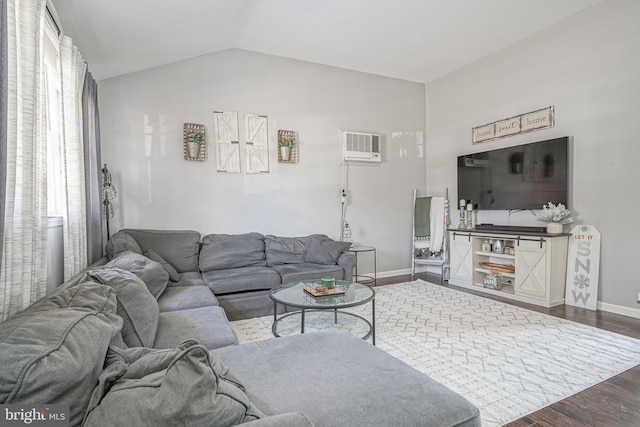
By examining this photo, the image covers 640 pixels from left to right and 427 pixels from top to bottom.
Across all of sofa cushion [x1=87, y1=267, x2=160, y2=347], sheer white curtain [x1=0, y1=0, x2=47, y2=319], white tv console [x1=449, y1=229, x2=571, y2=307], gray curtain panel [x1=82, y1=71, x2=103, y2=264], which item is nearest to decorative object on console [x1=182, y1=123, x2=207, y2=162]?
gray curtain panel [x1=82, y1=71, x2=103, y2=264]

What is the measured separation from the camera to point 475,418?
3.66 feet

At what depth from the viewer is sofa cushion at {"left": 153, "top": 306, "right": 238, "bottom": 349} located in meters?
1.75

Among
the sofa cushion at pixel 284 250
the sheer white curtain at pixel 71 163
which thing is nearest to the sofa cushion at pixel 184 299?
the sheer white curtain at pixel 71 163

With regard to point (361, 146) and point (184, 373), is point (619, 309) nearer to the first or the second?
point (361, 146)

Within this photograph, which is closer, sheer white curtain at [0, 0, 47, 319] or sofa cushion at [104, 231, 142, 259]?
sheer white curtain at [0, 0, 47, 319]

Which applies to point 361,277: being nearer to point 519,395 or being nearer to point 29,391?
point 519,395

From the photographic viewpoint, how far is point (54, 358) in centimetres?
76

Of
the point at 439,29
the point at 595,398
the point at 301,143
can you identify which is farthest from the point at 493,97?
the point at 595,398

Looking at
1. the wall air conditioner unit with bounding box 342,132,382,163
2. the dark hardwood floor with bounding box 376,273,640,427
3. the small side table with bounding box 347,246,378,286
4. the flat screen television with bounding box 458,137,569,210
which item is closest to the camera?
the dark hardwood floor with bounding box 376,273,640,427

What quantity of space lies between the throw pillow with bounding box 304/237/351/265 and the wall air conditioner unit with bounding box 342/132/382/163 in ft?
4.78

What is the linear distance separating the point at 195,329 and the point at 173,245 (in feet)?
6.57

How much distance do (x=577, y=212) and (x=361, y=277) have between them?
9.03 feet

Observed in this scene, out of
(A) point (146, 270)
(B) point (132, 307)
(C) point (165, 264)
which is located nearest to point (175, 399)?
(B) point (132, 307)

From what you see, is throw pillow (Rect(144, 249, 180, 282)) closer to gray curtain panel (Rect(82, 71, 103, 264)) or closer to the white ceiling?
gray curtain panel (Rect(82, 71, 103, 264))
